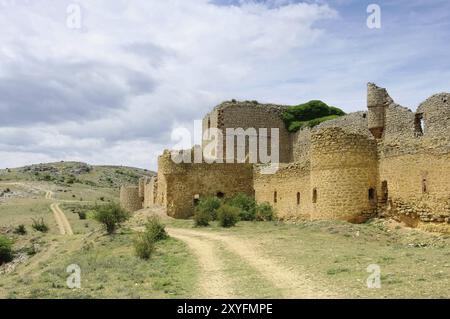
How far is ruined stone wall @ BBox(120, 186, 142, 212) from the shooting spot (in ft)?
119

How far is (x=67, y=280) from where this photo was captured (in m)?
12.1

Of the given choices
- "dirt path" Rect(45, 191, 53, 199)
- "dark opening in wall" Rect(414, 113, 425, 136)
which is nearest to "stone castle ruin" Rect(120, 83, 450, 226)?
"dark opening in wall" Rect(414, 113, 425, 136)

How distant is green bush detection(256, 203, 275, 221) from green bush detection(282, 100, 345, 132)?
1074 cm

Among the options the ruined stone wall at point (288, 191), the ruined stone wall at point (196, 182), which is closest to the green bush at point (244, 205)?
the ruined stone wall at point (288, 191)

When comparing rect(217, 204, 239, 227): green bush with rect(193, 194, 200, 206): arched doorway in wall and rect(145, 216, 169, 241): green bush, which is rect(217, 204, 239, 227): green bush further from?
rect(193, 194, 200, 206): arched doorway in wall

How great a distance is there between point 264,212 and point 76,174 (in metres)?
65.2

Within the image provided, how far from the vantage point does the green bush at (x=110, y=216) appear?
20.9 metres

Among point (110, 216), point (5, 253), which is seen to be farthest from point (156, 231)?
point (5, 253)

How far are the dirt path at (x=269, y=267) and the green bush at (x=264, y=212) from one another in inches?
210

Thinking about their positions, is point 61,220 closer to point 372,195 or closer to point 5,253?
point 5,253

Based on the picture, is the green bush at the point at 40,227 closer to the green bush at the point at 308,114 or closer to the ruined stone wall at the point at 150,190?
the ruined stone wall at the point at 150,190

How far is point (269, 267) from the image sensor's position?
36.4 feet

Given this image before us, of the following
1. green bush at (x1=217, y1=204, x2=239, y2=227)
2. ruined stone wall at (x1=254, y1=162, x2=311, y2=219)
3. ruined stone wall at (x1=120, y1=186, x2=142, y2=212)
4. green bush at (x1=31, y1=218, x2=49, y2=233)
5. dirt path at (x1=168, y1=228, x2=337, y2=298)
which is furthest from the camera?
ruined stone wall at (x1=120, y1=186, x2=142, y2=212)
